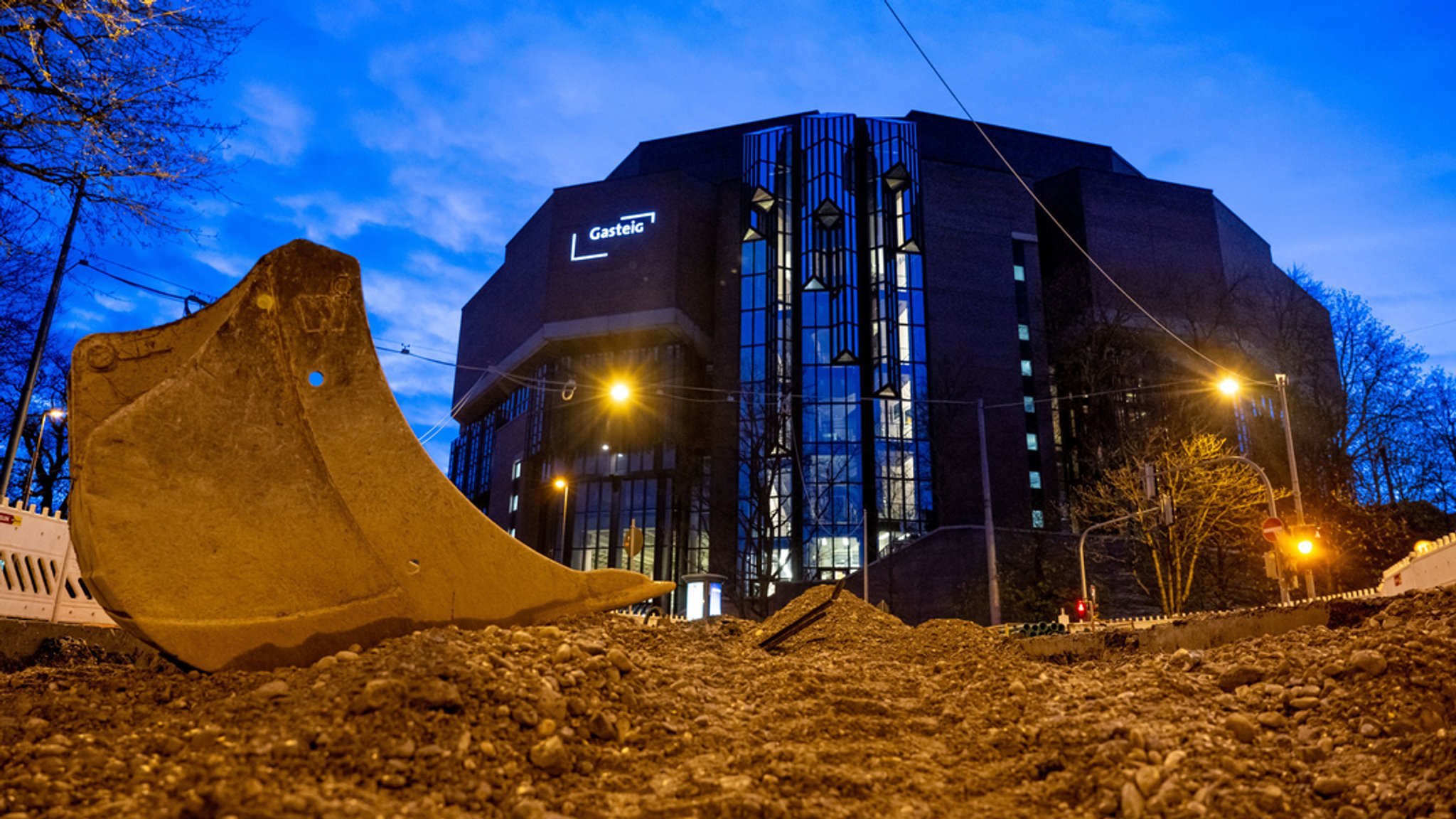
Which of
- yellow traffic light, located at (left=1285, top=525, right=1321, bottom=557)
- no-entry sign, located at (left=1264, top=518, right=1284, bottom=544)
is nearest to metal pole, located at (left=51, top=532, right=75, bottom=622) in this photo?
no-entry sign, located at (left=1264, top=518, right=1284, bottom=544)

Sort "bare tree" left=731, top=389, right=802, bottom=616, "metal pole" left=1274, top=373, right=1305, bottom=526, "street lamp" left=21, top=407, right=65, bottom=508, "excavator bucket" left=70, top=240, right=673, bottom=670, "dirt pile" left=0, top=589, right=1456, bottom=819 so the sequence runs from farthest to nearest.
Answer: "bare tree" left=731, top=389, right=802, bottom=616, "street lamp" left=21, top=407, right=65, bottom=508, "metal pole" left=1274, top=373, right=1305, bottom=526, "excavator bucket" left=70, top=240, right=673, bottom=670, "dirt pile" left=0, top=589, right=1456, bottom=819

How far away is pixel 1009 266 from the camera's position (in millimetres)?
49594

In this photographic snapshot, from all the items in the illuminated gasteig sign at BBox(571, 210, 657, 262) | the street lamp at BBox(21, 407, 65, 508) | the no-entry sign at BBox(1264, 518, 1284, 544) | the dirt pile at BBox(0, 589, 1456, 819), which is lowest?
the dirt pile at BBox(0, 589, 1456, 819)

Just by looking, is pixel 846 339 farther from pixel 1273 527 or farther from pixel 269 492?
pixel 269 492

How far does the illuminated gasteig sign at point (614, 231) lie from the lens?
53375 millimetres

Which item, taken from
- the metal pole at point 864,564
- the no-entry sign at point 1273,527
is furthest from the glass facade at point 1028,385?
the no-entry sign at point 1273,527

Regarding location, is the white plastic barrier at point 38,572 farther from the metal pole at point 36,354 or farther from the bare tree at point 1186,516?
the bare tree at point 1186,516

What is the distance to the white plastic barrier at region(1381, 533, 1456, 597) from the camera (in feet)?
31.6

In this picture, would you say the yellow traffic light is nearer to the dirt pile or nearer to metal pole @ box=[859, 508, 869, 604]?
the dirt pile

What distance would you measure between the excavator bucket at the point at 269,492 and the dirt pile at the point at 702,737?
1.48ft

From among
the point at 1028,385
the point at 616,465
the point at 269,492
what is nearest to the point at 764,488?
the point at 616,465

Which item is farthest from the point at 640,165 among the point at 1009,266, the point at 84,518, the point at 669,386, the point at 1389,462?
the point at 84,518

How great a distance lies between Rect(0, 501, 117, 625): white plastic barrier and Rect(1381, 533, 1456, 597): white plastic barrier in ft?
44.6

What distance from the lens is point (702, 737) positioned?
179 inches
